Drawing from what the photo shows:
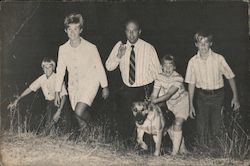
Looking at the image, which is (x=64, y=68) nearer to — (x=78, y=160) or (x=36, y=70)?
(x=36, y=70)

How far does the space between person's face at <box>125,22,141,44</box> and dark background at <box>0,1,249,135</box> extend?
47 mm

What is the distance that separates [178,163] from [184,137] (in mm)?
226

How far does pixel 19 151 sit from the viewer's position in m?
3.42

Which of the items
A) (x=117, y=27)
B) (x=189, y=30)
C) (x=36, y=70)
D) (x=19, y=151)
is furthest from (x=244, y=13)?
(x=19, y=151)

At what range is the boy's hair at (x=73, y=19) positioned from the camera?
3.52m

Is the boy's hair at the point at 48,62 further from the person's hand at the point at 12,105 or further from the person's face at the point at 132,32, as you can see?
the person's face at the point at 132,32

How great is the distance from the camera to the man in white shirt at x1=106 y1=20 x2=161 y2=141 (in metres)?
3.51

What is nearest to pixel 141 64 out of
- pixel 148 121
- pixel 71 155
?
pixel 148 121

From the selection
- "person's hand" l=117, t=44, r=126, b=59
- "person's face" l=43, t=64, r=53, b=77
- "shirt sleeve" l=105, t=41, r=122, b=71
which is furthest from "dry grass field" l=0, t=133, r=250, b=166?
"person's hand" l=117, t=44, r=126, b=59

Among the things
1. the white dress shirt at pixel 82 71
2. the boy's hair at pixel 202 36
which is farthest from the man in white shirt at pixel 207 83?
the white dress shirt at pixel 82 71

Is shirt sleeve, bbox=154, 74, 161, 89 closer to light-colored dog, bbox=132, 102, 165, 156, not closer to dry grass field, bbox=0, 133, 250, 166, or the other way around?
light-colored dog, bbox=132, 102, 165, 156

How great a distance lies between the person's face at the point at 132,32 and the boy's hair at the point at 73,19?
1.33 feet

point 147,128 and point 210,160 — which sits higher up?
point 147,128

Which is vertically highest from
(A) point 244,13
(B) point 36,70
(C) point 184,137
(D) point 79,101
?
(A) point 244,13
